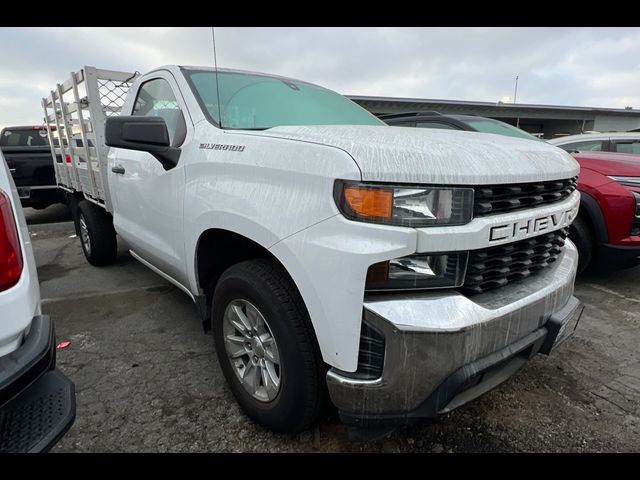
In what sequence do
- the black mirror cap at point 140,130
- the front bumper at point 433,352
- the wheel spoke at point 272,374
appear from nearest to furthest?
the front bumper at point 433,352
the wheel spoke at point 272,374
the black mirror cap at point 140,130

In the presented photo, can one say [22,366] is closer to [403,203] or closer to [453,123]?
[403,203]

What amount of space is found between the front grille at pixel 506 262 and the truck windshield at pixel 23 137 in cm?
935

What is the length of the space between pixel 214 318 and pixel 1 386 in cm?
102

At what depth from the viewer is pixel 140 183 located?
2721 mm

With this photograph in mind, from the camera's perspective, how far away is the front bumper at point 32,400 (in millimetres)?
1117

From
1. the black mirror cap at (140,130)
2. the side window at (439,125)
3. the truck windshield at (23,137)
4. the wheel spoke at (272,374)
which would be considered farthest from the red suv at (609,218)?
the truck windshield at (23,137)

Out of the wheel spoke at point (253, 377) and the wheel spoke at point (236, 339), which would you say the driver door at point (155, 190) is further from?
the wheel spoke at point (253, 377)

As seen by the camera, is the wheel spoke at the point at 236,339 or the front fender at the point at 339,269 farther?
the wheel spoke at the point at 236,339

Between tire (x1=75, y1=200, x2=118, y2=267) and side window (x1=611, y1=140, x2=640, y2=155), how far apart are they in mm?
7108

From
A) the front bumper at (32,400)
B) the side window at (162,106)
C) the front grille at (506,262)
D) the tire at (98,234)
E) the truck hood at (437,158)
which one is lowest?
the tire at (98,234)

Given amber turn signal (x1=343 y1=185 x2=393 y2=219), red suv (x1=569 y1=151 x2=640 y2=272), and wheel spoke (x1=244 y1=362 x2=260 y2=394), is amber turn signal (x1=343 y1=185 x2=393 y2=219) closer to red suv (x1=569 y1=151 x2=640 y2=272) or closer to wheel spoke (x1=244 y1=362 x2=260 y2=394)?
wheel spoke (x1=244 y1=362 x2=260 y2=394)

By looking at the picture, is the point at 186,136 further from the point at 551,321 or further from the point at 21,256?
the point at 551,321

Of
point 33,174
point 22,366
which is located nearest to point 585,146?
point 22,366

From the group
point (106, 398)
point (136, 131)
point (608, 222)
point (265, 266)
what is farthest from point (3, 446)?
point (608, 222)
